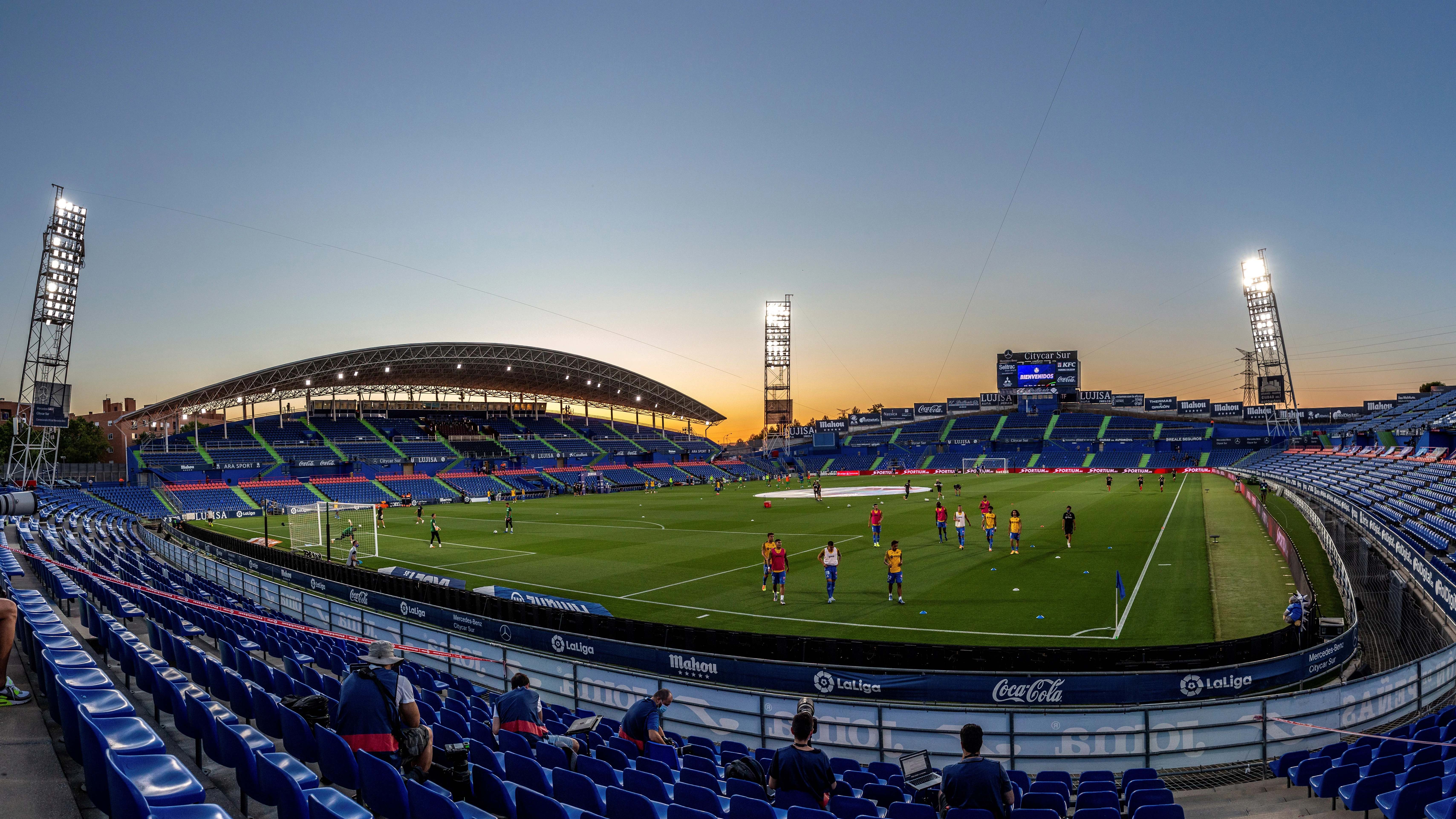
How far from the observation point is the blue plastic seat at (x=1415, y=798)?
5.86m

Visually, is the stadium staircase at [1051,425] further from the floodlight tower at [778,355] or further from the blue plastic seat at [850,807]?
the blue plastic seat at [850,807]

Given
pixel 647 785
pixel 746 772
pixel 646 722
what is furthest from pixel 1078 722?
pixel 647 785

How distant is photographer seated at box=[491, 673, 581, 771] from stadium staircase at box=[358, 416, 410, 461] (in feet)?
238

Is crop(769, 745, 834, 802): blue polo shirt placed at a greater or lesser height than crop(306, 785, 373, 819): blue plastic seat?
lesser

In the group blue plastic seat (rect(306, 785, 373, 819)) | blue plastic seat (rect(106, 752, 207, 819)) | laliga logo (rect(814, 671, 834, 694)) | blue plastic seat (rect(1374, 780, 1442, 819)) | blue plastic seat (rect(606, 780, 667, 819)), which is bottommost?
laliga logo (rect(814, 671, 834, 694))

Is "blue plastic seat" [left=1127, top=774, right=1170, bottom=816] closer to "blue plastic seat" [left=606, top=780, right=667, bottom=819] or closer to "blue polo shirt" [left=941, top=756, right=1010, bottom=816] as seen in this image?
"blue polo shirt" [left=941, top=756, right=1010, bottom=816]

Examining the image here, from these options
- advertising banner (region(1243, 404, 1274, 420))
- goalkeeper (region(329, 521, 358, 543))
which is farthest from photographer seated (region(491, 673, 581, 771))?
advertising banner (region(1243, 404, 1274, 420))

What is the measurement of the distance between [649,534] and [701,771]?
29806mm

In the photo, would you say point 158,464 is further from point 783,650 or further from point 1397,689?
point 1397,689

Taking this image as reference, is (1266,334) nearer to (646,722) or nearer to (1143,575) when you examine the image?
(1143,575)

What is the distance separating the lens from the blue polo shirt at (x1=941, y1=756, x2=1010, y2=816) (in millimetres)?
5723

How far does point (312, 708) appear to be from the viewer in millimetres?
6035

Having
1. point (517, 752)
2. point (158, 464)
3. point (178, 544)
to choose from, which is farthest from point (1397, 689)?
point (158, 464)

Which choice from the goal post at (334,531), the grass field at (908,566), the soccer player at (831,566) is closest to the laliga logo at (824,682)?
the grass field at (908,566)
